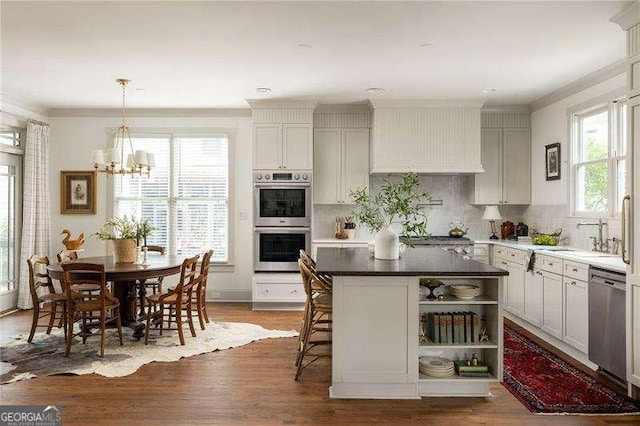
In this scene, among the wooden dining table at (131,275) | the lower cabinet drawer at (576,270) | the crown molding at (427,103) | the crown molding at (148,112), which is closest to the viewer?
the lower cabinet drawer at (576,270)

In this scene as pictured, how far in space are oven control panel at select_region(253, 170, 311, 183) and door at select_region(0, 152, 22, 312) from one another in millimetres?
3310

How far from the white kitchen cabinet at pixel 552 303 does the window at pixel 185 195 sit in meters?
4.33

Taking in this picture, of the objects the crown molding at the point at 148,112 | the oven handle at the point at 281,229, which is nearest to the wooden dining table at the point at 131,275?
the oven handle at the point at 281,229

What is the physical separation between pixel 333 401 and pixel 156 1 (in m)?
3.16

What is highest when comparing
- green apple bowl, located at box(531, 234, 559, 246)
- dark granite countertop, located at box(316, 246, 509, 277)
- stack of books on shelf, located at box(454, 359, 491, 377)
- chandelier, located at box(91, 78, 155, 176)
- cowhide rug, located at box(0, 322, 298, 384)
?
chandelier, located at box(91, 78, 155, 176)

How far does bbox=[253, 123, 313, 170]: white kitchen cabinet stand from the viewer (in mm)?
6574

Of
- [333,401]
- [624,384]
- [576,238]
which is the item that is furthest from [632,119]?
[333,401]

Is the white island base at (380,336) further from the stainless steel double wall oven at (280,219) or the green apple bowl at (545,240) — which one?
the stainless steel double wall oven at (280,219)

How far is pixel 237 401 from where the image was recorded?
3457mm

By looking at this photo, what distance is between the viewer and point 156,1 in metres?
3.44

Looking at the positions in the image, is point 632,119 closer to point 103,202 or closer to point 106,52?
point 106,52

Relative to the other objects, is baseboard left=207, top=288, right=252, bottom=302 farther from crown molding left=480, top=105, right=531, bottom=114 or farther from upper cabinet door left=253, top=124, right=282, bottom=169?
crown molding left=480, top=105, right=531, bottom=114

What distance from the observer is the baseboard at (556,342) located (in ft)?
14.1

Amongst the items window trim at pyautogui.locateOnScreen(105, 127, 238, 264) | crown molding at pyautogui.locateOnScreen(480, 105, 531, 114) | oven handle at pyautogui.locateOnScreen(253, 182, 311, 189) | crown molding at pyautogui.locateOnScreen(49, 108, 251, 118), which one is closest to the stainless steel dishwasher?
crown molding at pyautogui.locateOnScreen(480, 105, 531, 114)
